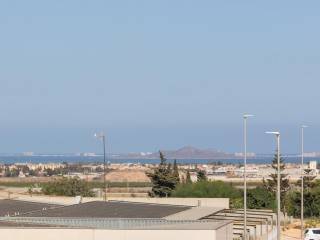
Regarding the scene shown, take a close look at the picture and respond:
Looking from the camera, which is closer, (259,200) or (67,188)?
(259,200)

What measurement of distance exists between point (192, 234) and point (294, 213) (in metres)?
47.4

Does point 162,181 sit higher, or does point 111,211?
point 162,181

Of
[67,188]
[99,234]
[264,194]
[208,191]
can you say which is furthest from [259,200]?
[99,234]

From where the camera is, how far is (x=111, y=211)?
5678cm

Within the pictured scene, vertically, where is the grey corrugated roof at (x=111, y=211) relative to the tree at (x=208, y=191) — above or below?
below

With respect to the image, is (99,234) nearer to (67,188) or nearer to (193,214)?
(193,214)

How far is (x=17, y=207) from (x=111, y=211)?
788 centimetres

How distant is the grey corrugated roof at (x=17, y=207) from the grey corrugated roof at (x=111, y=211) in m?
1.62

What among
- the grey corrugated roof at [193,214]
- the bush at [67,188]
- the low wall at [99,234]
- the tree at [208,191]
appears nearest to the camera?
the low wall at [99,234]

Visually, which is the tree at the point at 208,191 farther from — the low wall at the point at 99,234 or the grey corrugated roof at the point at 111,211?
the low wall at the point at 99,234

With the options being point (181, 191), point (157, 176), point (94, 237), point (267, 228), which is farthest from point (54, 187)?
point (94, 237)

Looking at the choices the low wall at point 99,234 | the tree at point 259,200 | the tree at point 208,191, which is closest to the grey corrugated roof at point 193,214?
the low wall at point 99,234

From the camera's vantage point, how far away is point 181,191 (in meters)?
88.9

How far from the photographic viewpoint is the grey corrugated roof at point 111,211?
52844 mm
